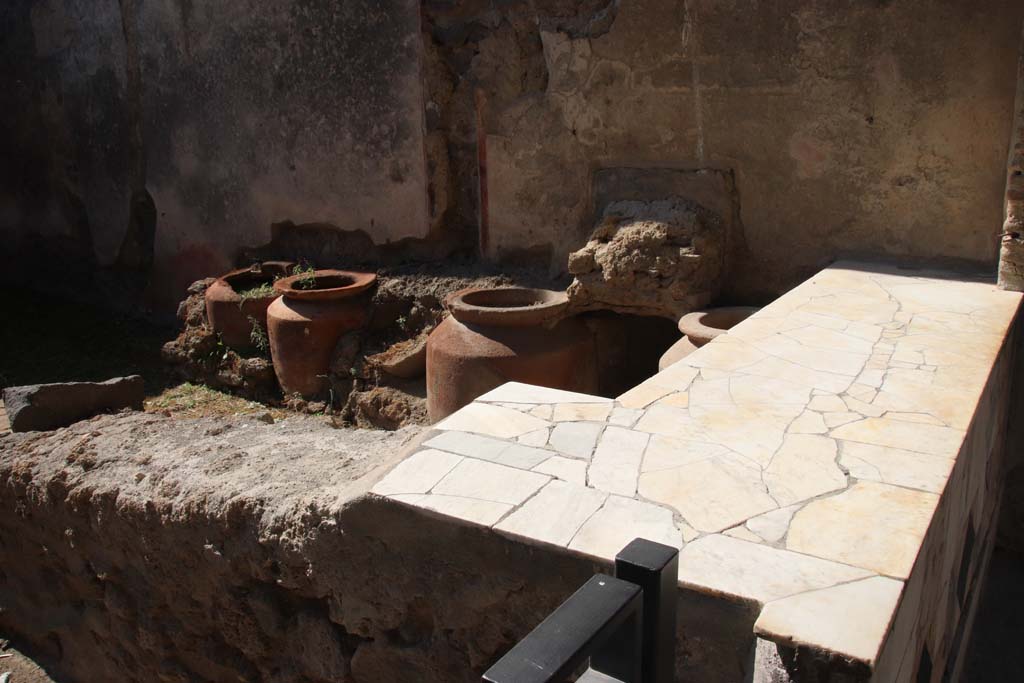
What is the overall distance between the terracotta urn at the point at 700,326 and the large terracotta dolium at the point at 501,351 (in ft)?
2.19

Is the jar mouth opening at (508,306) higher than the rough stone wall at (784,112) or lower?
lower

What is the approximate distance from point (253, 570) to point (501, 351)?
242 centimetres

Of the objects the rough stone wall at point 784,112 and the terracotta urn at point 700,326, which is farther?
the terracotta urn at point 700,326

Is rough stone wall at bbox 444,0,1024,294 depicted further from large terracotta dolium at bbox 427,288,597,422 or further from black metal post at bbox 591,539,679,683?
black metal post at bbox 591,539,679,683

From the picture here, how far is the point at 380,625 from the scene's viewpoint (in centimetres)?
233

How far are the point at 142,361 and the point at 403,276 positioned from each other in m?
2.32

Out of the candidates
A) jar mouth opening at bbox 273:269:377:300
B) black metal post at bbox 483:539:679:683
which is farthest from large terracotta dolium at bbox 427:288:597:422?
black metal post at bbox 483:539:679:683

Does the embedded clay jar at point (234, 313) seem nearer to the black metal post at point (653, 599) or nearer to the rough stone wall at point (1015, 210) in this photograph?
the rough stone wall at point (1015, 210)

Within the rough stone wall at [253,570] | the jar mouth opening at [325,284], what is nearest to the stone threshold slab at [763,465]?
the rough stone wall at [253,570]

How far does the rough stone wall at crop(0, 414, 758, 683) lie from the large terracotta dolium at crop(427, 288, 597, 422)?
65.0 inches

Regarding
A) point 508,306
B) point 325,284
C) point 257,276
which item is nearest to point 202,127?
point 257,276

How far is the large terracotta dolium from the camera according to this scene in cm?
482

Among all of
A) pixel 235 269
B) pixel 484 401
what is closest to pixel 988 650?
pixel 484 401

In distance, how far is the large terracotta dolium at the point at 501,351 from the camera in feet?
15.8
